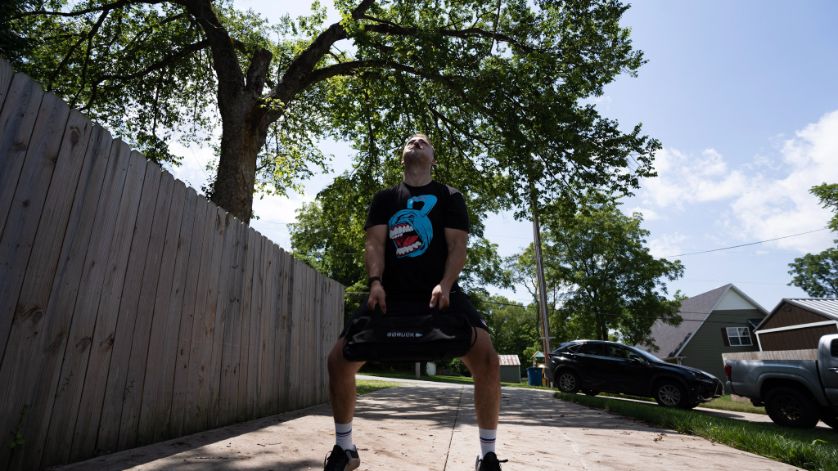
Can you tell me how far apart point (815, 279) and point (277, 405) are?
6877 centimetres

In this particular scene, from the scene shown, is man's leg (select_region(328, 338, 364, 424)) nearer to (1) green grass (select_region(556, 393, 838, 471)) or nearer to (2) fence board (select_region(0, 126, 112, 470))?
(2) fence board (select_region(0, 126, 112, 470))

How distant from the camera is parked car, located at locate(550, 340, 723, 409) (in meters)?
11.5

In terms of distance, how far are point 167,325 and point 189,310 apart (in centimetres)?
31

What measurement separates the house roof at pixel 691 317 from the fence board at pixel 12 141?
39088 millimetres

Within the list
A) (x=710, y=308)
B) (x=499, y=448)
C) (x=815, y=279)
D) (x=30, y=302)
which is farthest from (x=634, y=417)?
(x=815, y=279)

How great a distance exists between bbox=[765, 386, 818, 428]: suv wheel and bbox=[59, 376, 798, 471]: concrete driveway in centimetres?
511

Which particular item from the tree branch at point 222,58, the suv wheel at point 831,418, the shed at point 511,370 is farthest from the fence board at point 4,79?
the shed at point 511,370

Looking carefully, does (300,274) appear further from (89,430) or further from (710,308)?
(710,308)

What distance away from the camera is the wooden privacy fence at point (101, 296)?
7.70 feet

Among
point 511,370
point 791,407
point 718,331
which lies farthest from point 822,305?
point 511,370

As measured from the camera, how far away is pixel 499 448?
12.3ft

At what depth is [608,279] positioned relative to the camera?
33375mm

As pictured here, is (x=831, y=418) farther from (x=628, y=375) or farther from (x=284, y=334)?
(x=284, y=334)

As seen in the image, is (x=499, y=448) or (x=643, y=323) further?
(x=643, y=323)
